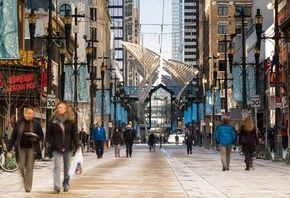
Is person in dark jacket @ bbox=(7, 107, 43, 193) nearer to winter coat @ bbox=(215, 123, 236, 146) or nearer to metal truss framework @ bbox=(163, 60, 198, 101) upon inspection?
winter coat @ bbox=(215, 123, 236, 146)

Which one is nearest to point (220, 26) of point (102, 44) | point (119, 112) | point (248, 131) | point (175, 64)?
point (102, 44)

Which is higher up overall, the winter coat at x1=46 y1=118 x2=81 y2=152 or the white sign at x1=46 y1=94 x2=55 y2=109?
the white sign at x1=46 y1=94 x2=55 y2=109

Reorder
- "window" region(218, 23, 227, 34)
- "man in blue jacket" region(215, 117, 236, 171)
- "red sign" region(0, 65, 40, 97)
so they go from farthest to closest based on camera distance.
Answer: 1. "window" region(218, 23, 227, 34)
2. "red sign" region(0, 65, 40, 97)
3. "man in blue jacket" region(215, 117, 236, 171)

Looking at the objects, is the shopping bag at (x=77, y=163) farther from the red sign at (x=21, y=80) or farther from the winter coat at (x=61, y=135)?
the red sign at (x=21, y=80)

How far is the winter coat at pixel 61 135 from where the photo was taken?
1616 centimetres

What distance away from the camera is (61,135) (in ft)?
53.0

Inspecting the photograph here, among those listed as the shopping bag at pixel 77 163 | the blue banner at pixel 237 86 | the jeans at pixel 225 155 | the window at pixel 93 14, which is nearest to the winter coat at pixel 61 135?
the shopping bag at pixel 77 163

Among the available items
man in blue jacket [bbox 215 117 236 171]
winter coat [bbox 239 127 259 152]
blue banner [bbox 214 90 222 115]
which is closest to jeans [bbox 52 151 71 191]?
man in blue jacket [bbox 215 117 236 171]

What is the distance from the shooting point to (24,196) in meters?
14.9

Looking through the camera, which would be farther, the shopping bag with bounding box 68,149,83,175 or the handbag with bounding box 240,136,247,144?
the handbag with bounding box 240,136,247,144

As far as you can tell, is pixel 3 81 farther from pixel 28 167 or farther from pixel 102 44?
pixel 102 44

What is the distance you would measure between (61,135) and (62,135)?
2 centimetres

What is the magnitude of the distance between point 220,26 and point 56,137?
122m

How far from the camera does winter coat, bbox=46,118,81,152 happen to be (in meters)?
16.2
